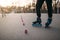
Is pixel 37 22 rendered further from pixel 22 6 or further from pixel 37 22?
pixel 22 6

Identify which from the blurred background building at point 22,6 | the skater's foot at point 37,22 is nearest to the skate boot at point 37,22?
the skater's foot at point 37,22

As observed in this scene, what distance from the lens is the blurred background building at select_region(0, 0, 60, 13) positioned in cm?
198

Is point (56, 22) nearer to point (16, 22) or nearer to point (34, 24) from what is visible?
point (34, 24)

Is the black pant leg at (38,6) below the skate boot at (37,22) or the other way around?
the other way around

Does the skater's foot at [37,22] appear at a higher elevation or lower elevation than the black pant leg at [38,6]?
lower

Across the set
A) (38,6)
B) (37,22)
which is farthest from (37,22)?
(38,6)

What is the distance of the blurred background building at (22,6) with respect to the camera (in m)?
1.98

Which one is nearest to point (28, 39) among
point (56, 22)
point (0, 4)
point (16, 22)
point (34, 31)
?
point (34, 31)

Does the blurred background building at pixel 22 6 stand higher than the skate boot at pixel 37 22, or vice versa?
the blurred background building at pixel 22 6

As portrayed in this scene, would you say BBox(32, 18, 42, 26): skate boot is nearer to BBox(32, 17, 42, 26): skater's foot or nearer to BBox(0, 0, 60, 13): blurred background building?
BBox(32, 17, 42, 26): skater's foot

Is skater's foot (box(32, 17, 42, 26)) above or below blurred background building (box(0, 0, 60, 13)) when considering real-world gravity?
below

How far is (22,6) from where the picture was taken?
2020 mm

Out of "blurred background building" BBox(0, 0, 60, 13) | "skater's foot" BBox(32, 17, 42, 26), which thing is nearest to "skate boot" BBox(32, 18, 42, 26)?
"skater's foot" BBox(32, 17, 42, 26)

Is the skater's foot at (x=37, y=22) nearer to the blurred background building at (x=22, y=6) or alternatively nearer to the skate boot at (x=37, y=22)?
the skate boot at (x=37, y=22)
